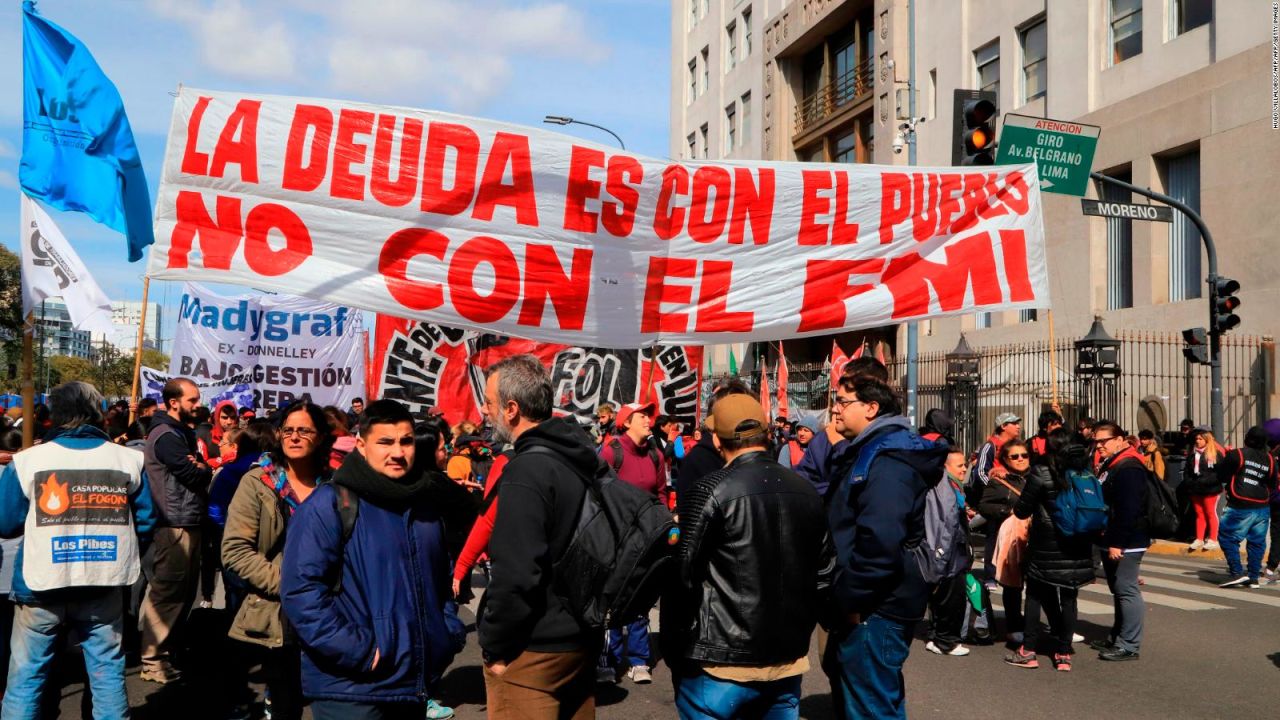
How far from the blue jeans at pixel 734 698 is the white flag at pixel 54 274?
4882 mm

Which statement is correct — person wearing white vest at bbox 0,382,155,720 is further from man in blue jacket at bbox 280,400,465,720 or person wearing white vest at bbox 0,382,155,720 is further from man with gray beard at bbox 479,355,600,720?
man with gray beard at bbox 479,355,600,720

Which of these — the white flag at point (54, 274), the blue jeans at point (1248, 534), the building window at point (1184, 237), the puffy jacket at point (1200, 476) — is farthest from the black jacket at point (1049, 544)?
the building window at point (1184, 237)

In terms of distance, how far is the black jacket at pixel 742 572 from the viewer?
3.82m

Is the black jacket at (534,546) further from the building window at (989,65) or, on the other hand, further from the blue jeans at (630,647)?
the building window at (989,65)

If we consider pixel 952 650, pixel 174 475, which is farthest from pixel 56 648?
pixel 952 650

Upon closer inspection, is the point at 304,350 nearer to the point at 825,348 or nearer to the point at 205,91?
the point at 205,91

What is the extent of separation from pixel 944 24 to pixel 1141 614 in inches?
858

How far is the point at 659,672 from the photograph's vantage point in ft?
24.5

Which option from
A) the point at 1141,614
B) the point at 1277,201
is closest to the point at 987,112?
the point at 1141,614

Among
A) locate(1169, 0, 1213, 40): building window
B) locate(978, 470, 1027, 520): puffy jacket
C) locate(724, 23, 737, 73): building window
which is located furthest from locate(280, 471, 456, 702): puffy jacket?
locate(724, 23, 737, 73): building window

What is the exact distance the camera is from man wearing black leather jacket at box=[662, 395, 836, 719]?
3828 mm

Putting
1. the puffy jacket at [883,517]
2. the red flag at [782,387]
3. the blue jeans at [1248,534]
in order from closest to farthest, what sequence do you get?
1. the puffy jacket at [883,517]
2. the blue jeans at [1248,534]
3. the red flag at [782,387]

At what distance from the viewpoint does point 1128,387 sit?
2058cm

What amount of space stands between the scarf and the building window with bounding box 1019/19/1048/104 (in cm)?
2302
